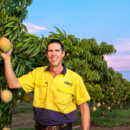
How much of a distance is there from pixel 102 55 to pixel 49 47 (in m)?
4.04

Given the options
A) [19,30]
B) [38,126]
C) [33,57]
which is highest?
[19,30]

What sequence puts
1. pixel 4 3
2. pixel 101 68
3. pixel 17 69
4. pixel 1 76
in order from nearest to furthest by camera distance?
pixel 17 69
pixel 1 76
pixel 4 3
pixel 101 68

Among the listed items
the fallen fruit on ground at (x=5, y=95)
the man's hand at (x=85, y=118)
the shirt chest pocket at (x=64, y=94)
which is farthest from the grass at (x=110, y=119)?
the shirt chest pocket at (x=64, y=94)

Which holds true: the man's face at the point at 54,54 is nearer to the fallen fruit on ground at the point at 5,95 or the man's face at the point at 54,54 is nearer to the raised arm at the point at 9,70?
the raised arm at the point at 9,70

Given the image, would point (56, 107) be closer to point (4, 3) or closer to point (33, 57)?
point (33, 57)

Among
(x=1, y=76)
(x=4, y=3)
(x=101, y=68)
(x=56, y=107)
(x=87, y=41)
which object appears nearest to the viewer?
(x=56, y=107)

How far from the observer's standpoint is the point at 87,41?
19.7 feet

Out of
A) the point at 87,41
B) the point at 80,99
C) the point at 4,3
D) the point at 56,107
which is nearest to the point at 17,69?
the point at 56,107

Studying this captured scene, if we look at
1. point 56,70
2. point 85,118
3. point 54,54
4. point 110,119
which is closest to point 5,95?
point 56,70

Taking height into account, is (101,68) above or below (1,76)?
above

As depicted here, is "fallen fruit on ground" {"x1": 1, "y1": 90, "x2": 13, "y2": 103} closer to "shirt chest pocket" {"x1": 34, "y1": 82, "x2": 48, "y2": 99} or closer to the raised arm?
the raised arm

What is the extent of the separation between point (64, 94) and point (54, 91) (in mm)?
145

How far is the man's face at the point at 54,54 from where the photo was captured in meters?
2.28

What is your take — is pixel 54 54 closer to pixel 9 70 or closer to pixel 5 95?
pixel 9 70
